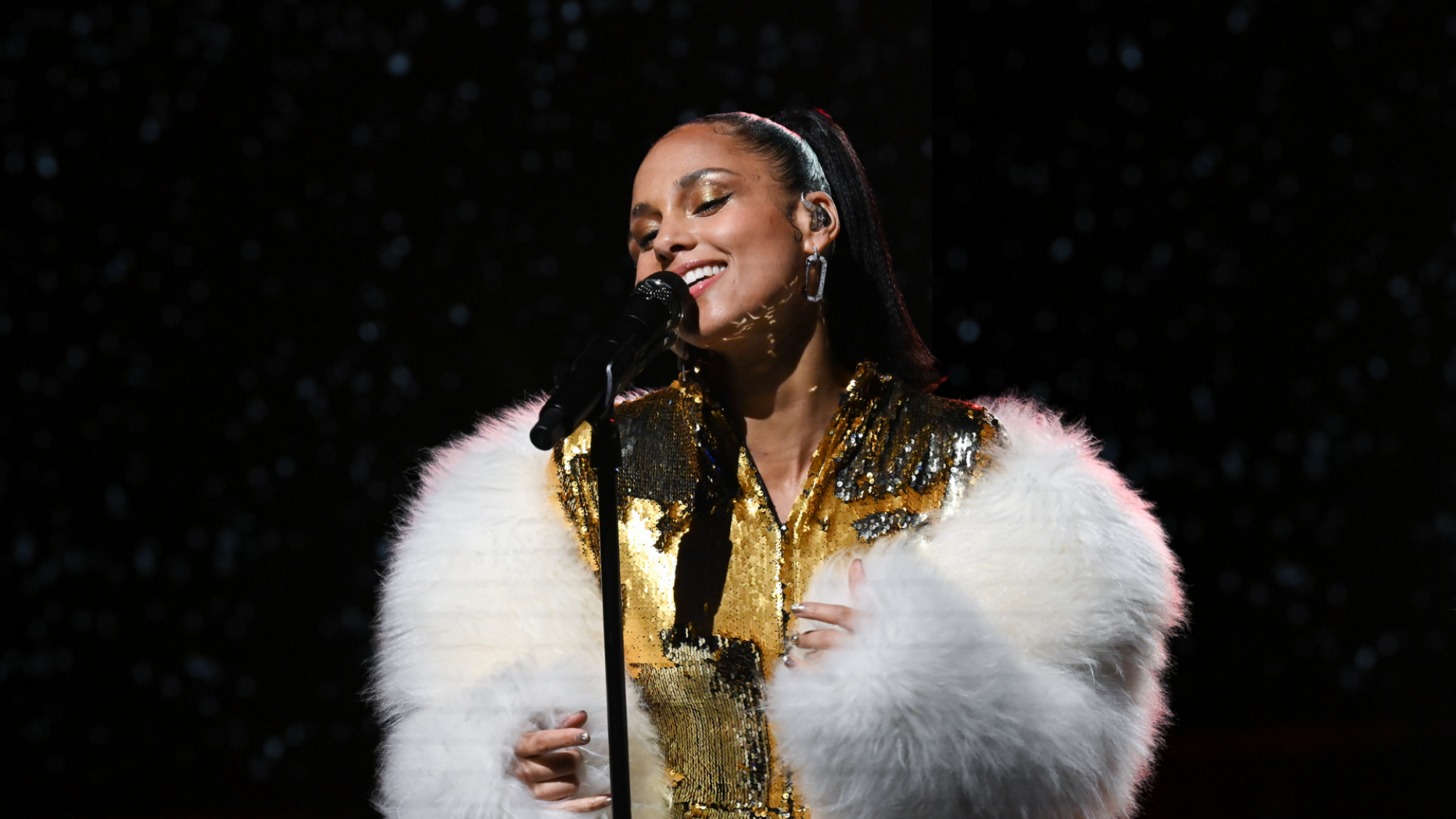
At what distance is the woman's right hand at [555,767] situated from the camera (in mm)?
1159

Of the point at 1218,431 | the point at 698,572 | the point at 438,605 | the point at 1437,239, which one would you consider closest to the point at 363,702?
the point at 438,605

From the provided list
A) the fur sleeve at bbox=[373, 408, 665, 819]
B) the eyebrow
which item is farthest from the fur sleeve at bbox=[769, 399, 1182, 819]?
the eyebrow

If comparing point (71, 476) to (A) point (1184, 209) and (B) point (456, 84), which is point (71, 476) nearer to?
(B) point (456, 84)

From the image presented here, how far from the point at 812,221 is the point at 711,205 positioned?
14 centimetres

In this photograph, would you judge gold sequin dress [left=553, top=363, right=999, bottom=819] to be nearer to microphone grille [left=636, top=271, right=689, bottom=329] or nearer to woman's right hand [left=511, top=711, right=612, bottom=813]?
woman's right hand [left=511, top=711, right=612, bottom=813]

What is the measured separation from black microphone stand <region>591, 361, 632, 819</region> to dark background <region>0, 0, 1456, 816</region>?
83cm

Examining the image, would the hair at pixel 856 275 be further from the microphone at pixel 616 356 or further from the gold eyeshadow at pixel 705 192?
the microphone at pixel 616 356

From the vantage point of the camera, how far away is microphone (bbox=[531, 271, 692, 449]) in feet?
2.72

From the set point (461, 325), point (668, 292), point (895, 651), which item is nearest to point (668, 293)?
point (668, 292)

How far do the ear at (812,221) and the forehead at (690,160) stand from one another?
7 centimetres

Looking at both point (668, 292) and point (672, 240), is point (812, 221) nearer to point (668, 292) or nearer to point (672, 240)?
point (672, 240)

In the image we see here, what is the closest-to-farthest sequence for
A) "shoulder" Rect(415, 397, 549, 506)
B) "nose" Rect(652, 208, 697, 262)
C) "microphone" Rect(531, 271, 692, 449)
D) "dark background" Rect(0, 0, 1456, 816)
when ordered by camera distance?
"microphone" Rect(531, 271, 692, 449), "nose" Rect(652, 208, 697, 262), "shoulder" Rect(415, 397, 549, 506), "dark background" Rect(0, 0, 1456, 816)

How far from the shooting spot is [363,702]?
176cm

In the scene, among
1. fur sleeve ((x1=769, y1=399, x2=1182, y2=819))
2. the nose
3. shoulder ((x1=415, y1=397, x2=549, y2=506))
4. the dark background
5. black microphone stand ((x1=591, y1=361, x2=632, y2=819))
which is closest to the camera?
black microphone stand ((x1=591, y1=361, x2=632, y2=819))
